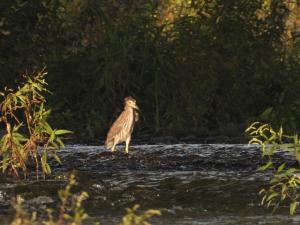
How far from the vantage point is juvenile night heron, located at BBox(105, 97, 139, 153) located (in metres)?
12.4

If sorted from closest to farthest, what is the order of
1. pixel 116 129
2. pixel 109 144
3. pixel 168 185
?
pixel 168 185
pixel 116 129
pixel 109 144

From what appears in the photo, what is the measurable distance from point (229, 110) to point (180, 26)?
1594 mm

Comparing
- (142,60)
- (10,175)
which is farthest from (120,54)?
(10,175)

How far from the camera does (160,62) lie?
52.0 feet

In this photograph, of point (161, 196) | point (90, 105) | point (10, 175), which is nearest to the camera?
point (161, 196)

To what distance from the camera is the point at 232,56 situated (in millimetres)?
16078

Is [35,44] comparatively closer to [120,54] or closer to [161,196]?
[120,54]

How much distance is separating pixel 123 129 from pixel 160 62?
11.2 feet

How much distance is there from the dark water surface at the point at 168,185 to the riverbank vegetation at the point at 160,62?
9.31ft

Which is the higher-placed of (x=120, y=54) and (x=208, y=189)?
(x=120, y=54)

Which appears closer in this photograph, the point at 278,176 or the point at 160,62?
the point at 278,176

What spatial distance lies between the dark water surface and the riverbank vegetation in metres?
2.84

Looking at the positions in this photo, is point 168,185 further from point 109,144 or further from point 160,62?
point 160,62

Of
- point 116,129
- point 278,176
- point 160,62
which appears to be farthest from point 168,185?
point 160,62
